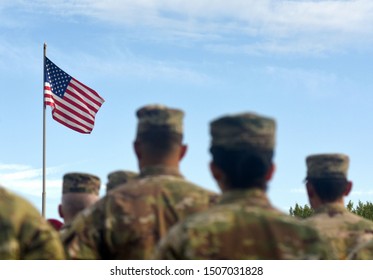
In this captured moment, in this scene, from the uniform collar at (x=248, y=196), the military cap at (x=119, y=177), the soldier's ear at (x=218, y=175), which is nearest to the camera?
the uniform collar at (x=248, y=196)

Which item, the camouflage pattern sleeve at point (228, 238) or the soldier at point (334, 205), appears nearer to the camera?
the camouflage pattern sleeve at point (228, 238)

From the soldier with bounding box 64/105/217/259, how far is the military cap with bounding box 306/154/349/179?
2.31 meters

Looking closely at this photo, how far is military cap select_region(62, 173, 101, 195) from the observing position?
822 centimetres

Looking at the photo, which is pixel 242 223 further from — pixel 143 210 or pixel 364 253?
pixel 364 253

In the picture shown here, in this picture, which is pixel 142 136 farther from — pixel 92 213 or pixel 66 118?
pixel 66 118

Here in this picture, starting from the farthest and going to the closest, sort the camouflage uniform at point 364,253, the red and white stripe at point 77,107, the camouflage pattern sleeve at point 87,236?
1. the red and white stripe at point 77,107
2. the camouflage uniform at point 364,253
3. the camouflage pattern sleeve at point 87,236

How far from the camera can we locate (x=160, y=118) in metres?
5.85

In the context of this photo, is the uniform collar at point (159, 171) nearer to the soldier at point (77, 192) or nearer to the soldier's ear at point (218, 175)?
the soldier's ear at point (218, 175)

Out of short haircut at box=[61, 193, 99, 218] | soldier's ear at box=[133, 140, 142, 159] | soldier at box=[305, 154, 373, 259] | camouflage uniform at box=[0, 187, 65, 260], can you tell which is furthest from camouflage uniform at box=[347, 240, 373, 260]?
short haircut at box=[61, 193, 99, 218]

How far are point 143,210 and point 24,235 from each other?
4.12ft

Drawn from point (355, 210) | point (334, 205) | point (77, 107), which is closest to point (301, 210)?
point (355, 210)

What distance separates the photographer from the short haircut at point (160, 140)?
5.70 m

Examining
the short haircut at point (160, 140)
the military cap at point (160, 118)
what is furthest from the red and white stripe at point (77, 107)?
the short haircut at point (160, 140)
